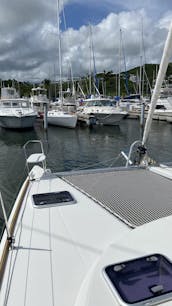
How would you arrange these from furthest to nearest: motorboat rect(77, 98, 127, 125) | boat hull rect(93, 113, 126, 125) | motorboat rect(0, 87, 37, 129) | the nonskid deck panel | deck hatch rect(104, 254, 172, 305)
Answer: motorboat rect(77, 98, 127, 125), boat hull rect(93, 113, 126, 125), motorboat rect(0, 87, 37, 129), the nonskid deck panel, deck hatch rect(104, 254, 172, 305)

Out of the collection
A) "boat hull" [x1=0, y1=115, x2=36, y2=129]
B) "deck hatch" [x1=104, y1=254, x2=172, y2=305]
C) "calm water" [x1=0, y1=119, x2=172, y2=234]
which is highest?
"boat hull" [x1=0, y1=115, x2=36, y2=129]

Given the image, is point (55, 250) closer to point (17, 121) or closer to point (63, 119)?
point (17, 121)

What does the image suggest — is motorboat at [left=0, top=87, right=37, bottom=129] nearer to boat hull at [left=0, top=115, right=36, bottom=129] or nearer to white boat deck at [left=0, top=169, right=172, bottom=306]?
boat hull at [left=0, top=115, right=36, bottom=129]

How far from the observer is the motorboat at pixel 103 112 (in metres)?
24.5

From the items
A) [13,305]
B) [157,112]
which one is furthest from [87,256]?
[157,112]

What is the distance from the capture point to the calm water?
33.3 ft

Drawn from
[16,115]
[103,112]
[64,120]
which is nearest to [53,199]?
[16,115]

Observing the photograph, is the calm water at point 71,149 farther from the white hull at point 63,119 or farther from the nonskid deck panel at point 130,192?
the nonskid deck panel at point 130,192

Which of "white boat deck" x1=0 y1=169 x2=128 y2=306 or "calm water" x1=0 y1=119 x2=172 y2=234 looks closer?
"white boat deck" x1=0 y1=169 x2=128 y2=306

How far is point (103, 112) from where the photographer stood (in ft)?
81.7

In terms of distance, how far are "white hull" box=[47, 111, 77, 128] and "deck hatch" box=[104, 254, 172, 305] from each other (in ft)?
70.4

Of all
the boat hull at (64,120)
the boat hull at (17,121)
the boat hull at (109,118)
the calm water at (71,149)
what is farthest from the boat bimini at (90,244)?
the boat hull at (109,118)

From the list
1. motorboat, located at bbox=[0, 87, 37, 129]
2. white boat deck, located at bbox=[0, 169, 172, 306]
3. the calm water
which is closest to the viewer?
white boat deck, located at bbox=[0, 169, 172, 306]

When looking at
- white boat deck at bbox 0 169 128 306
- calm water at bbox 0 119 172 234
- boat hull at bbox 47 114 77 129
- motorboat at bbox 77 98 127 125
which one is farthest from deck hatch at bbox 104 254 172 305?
motorboat at bbox 77 98 127 125
